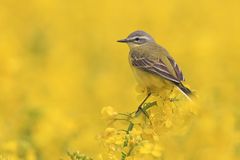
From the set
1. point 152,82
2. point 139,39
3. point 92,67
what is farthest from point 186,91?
point 92,67

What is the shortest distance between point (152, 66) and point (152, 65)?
0.07 feet

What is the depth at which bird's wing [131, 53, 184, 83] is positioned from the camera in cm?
611

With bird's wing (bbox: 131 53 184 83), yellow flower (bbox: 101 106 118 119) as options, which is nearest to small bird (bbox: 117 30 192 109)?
bird's wing (bbox: 131 53 184 83)

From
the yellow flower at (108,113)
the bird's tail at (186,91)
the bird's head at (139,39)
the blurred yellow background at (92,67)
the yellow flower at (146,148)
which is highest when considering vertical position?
the blurred yellow background at (92,67)

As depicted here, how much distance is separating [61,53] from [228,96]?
6.26m

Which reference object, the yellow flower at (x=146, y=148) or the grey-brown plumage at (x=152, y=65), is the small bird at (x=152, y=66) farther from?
the yellow flower at (x=146, y=148)

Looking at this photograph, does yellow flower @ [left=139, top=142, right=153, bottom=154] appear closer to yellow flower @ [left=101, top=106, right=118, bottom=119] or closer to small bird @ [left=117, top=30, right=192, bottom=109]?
yellow flower @ [left=101, top=106, right=118, bottom=119]

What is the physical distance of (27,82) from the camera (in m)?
12.3

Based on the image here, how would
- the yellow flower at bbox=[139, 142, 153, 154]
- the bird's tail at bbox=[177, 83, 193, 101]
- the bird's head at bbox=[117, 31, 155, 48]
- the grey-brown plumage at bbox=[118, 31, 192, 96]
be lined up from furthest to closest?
the bird's head at bbox=[117, 31, 155, 48], the grey-brown plumage at bbox=[118, 31, 192, 96], the bird's tail at bbox=[177, 83, 193, 101], the yellow flower at bbox=[139, 142, 153, 154]

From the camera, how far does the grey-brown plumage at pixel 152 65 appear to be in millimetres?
6043

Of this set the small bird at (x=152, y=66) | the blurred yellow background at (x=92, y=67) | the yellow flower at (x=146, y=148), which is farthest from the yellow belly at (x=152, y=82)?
the yellow flower at (x=146, y=148)

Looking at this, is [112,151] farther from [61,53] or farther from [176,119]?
[61,53]

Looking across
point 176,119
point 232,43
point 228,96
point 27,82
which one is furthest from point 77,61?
point 176,119

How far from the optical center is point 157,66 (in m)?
6.42
